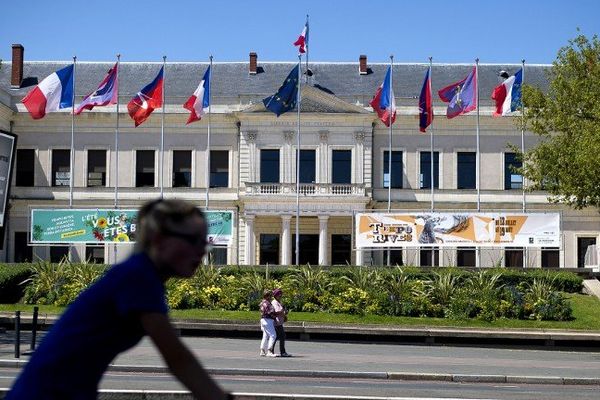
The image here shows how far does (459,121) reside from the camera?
2156 inches

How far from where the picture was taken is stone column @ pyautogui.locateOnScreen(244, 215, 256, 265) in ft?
174

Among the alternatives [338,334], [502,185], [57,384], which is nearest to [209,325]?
[338,334]

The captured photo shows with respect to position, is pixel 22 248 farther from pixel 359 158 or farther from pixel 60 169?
pixel 359 158

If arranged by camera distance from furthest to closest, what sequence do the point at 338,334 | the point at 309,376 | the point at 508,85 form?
1. the point at 508,85
2. the point at 338,334
3. the point at 309,376

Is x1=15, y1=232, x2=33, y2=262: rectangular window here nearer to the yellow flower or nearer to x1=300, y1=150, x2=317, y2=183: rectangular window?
x1=300, y1=150, x2=317, y2=183: rectangular window

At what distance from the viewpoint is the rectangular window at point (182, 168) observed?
182 ft

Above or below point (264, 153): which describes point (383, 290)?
below

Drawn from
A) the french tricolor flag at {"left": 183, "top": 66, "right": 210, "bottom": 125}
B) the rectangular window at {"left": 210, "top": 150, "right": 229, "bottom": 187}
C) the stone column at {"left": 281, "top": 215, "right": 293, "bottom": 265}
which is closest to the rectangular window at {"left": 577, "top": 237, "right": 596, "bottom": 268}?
the stone column at {"left": 281, "top": 215, "right": 293, "bottom": 265}

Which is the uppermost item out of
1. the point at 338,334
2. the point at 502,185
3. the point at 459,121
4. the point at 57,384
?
the point at 459,121

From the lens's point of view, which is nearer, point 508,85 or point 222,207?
point 508,85

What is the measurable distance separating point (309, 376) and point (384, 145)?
130 ft

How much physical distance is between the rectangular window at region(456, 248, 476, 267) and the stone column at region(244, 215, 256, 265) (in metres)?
11.8

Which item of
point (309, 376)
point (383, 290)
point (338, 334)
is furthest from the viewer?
point (383, 290)

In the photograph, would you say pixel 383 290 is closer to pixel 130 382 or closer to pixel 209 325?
pixel 209 325
